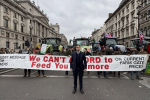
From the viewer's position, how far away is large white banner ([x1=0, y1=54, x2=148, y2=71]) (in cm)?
678

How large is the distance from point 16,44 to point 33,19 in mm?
20213

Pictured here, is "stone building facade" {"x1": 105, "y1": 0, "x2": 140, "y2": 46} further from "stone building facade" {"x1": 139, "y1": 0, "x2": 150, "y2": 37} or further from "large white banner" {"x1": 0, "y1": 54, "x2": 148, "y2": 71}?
"large white banner" {"x1": 0, "y1": 54, "x2": 148, "y2": 71}

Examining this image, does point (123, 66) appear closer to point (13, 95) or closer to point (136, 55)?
point (136, 55)

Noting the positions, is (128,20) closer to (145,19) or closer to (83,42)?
(145,19)

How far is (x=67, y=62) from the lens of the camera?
712cm

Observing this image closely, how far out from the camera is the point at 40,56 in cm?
723

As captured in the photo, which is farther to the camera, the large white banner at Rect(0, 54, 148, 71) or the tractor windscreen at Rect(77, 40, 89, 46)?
the tractor windscreen at Rect(77, 40, 89, 46)

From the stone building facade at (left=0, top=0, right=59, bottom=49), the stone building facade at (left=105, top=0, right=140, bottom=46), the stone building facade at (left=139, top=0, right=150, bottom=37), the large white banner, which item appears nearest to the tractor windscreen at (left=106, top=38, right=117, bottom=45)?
the large white banner

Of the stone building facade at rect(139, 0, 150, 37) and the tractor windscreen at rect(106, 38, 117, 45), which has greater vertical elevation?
the stone building facade at rect(139, 0, 150, 37)

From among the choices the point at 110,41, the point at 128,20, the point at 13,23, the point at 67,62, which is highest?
the point at 13,23

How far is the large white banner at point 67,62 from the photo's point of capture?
6.78m

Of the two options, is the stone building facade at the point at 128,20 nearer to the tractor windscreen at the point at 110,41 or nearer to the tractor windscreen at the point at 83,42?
the tractor windscreen at the point at 110,41

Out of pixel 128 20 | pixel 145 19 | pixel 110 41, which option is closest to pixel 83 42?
pixel 110 41

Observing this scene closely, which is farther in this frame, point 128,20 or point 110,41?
point 128,20
